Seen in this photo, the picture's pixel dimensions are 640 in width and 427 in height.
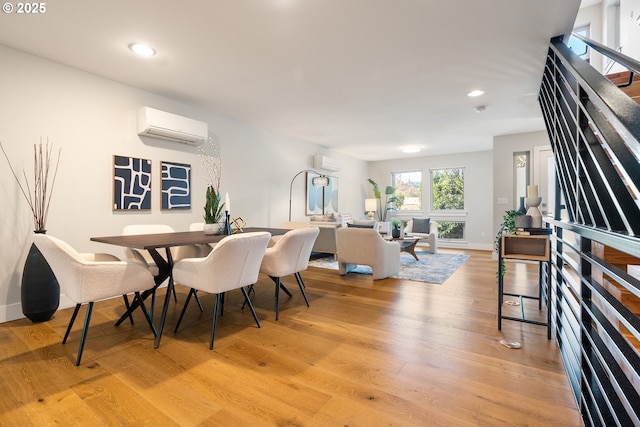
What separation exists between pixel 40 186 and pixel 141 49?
1.61 meters

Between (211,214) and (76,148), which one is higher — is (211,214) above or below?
below

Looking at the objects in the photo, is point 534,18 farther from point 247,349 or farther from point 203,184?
point 203,184

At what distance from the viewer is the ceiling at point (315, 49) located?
224cm

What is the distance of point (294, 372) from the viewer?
6.31 ft

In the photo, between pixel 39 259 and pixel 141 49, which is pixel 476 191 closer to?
pixel 141 49

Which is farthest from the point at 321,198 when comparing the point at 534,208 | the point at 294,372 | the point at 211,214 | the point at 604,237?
the point at 604,237

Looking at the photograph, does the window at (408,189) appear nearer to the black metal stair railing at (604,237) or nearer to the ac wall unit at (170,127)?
the ac wall unit at (170,127)

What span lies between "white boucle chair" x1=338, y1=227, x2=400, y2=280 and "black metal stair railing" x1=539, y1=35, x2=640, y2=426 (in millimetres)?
2216

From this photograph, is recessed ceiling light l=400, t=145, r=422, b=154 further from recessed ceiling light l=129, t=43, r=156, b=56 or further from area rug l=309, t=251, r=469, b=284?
recessed ceiling light l=129, t=43, r=156, b=56

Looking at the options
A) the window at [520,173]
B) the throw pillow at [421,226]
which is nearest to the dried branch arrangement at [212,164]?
the throw pillow at [421,226]

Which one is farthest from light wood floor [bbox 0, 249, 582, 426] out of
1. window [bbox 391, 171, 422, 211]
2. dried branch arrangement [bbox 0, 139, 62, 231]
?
window [bbox 391, 171, 422, 211]

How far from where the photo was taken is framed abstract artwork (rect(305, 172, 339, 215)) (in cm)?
659

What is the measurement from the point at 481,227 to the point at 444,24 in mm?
6281

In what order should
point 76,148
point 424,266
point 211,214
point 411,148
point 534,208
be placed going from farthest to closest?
point 411,148 < point 424,266 < point 76,148 < point 211,214 < point 534,208
